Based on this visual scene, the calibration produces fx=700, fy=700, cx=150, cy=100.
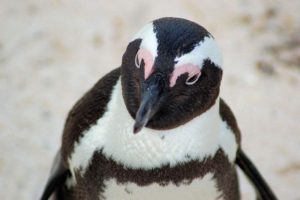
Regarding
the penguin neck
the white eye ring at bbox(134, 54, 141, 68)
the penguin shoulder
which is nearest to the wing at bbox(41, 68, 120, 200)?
the penguin shoulder

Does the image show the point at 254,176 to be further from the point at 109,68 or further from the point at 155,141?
the point at 109,68

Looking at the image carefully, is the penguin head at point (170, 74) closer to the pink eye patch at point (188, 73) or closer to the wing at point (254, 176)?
the pink eye patch at point (188, 73)

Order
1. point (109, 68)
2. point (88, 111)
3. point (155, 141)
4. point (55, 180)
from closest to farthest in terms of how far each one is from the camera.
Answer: point (155, 141), point (88, 111), point (55, 180), point (109, 68)

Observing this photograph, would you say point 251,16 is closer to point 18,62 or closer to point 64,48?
point 64,48

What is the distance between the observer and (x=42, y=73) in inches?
99.3

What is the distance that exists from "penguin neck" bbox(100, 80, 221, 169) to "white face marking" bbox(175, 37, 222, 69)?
11 centimetres

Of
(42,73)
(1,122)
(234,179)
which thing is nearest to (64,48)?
(42,73)

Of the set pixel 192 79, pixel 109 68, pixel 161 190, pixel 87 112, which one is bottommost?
pixel 161 190

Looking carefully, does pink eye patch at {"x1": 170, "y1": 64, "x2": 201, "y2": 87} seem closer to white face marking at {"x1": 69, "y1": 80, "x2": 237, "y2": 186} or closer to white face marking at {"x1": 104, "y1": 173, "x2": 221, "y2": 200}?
white face marking at {"x1": 69, "y1": 80, "x2": 237, "y2": 186}

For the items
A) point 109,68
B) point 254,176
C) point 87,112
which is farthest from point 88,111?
point 109,68

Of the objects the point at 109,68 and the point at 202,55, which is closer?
the point at 202,55

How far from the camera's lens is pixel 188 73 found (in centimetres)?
131

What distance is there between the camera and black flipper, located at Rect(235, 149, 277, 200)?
181 centimetres

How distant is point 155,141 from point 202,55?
8.0 inches
